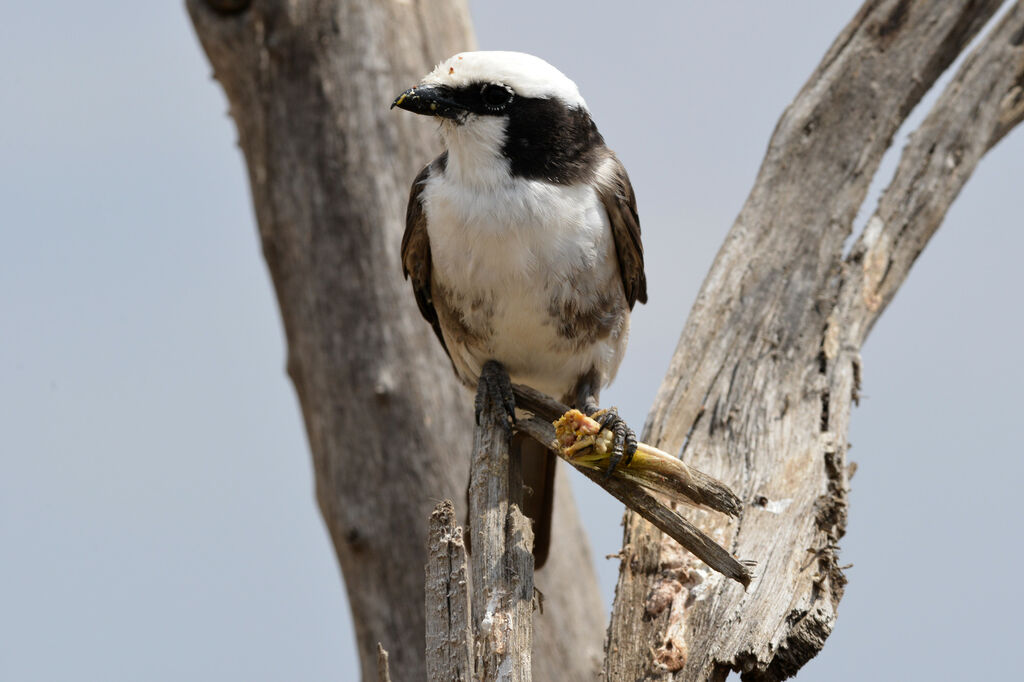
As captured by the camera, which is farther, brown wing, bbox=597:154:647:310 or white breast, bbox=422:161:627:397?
brown wing, bbox=597:154:647:310

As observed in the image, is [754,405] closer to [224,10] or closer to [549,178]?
[549,178]

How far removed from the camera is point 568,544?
5227mm

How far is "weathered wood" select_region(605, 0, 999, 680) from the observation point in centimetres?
304

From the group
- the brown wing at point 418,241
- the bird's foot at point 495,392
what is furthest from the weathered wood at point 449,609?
the brown wing at point 418,241

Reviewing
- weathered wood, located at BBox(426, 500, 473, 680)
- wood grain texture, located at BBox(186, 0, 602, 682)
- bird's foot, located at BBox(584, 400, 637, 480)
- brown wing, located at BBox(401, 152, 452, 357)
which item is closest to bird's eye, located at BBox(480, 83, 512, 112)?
brown wing, located at BBox(401, 152, 452, 357)

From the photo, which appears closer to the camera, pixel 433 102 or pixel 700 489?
pixel 700 489

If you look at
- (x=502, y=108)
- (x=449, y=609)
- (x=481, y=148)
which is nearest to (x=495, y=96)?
(x=502, y=108)

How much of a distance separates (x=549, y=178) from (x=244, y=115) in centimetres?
256

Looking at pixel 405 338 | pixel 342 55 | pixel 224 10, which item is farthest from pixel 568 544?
pixel 224 10

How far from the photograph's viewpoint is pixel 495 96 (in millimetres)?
3297

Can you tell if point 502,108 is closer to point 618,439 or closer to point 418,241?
point 418,241

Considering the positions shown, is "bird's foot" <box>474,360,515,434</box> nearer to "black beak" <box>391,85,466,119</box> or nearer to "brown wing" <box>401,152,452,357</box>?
"brown wing" <box>401,152,452,357</box>

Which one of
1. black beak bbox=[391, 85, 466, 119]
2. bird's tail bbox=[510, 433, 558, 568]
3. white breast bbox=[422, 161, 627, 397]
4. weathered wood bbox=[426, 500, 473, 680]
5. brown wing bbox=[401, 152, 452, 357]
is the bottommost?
weathered wood bbox=[426, 500, 473, 680]

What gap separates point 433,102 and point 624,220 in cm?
75
